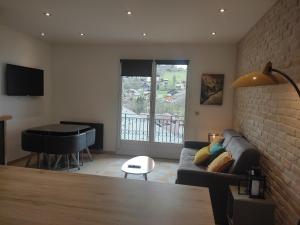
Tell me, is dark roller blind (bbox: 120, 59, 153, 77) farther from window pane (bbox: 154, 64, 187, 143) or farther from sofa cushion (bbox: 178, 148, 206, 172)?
sofa cushion (bbox: 178, 148, 206, 172)

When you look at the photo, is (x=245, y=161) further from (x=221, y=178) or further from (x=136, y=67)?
(x=136, y=67)

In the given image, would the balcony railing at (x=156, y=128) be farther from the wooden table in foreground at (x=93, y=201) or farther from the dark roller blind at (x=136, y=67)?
the wooden table in foreground at (x=93, y=201)

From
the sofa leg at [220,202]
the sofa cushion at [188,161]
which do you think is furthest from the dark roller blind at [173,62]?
the sofa leg at [220,202]

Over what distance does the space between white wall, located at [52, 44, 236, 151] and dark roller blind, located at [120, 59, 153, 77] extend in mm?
124

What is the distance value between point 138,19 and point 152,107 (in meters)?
2.29

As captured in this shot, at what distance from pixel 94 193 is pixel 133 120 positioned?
4533 millimetres

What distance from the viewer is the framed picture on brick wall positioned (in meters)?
5.23

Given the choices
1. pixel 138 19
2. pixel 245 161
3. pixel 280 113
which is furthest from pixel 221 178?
pixel 138 19

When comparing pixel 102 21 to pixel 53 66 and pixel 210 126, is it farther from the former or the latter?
pixel 210 126

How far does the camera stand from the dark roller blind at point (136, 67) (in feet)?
18.0

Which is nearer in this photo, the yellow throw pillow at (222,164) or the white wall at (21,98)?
the yellow throw pillow at (222,164)

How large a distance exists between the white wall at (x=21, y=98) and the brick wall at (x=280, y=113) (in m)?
4.26

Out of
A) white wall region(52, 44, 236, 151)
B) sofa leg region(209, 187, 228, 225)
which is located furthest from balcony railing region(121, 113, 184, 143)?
sofa leg region(209, 187, 228, 225)

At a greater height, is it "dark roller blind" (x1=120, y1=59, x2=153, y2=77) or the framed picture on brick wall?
"dark roller blind" (x1=120, y1=59, x2=153, y2=77)
